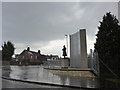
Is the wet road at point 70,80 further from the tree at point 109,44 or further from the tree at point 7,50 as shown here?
the tree at point 7,50

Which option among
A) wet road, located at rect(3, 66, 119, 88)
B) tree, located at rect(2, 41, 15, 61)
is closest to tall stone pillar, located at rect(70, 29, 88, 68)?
wet road, located at rect(3, 66, 119, 88)

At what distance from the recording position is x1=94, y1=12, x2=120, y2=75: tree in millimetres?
14688

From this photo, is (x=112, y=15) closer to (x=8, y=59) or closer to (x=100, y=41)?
(x=100, y=41)

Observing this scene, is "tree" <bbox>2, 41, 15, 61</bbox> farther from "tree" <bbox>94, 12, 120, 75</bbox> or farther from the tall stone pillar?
"tree" <bbox>94, 12, 120, 75</bbox>

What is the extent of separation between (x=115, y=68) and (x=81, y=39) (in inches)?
434

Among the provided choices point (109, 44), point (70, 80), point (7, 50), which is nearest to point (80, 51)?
point (109, 44)

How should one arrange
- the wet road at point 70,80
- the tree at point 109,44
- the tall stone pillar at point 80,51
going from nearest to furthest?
the wet road at point 70,80
the tree at point 109,44
the tall stone pillar at point 80,51

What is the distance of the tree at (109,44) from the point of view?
578 inches

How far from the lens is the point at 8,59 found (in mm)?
67938

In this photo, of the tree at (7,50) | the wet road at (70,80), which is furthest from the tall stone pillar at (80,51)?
the tree at (7,50)

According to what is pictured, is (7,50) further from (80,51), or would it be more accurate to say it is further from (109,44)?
(109,44)

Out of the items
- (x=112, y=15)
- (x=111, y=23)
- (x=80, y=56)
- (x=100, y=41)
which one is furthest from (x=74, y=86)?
(x=80, y=56)

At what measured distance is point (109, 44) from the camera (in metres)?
15.2

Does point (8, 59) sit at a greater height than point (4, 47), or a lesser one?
lesser
